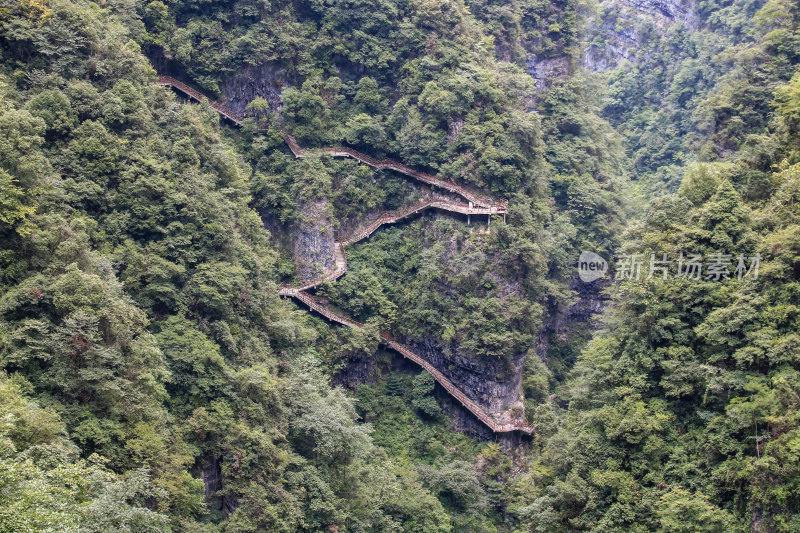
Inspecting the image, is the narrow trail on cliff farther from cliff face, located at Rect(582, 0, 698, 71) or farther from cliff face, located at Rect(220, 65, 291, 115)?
cliff face, located at Rect(582, 0, 698, 71)

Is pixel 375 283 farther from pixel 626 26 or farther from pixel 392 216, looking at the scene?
pixel 626 26

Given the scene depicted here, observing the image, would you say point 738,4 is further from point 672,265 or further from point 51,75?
point 51,75

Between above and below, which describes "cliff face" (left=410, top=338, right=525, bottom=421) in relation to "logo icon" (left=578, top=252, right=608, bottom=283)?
below

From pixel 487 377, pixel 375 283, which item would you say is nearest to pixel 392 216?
pixel 375 283

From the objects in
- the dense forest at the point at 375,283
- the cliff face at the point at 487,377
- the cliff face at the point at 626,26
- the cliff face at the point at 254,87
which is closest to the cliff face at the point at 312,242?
the dense forest at the point at 375,283

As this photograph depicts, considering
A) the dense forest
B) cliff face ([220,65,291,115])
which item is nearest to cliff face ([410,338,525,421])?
the dense forest

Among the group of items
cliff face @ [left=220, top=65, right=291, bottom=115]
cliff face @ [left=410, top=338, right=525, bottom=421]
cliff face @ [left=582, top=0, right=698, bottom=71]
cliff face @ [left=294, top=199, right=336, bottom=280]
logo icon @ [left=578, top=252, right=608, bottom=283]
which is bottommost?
cliff face @ [left=410, top=338, right=525, bottom=421]
